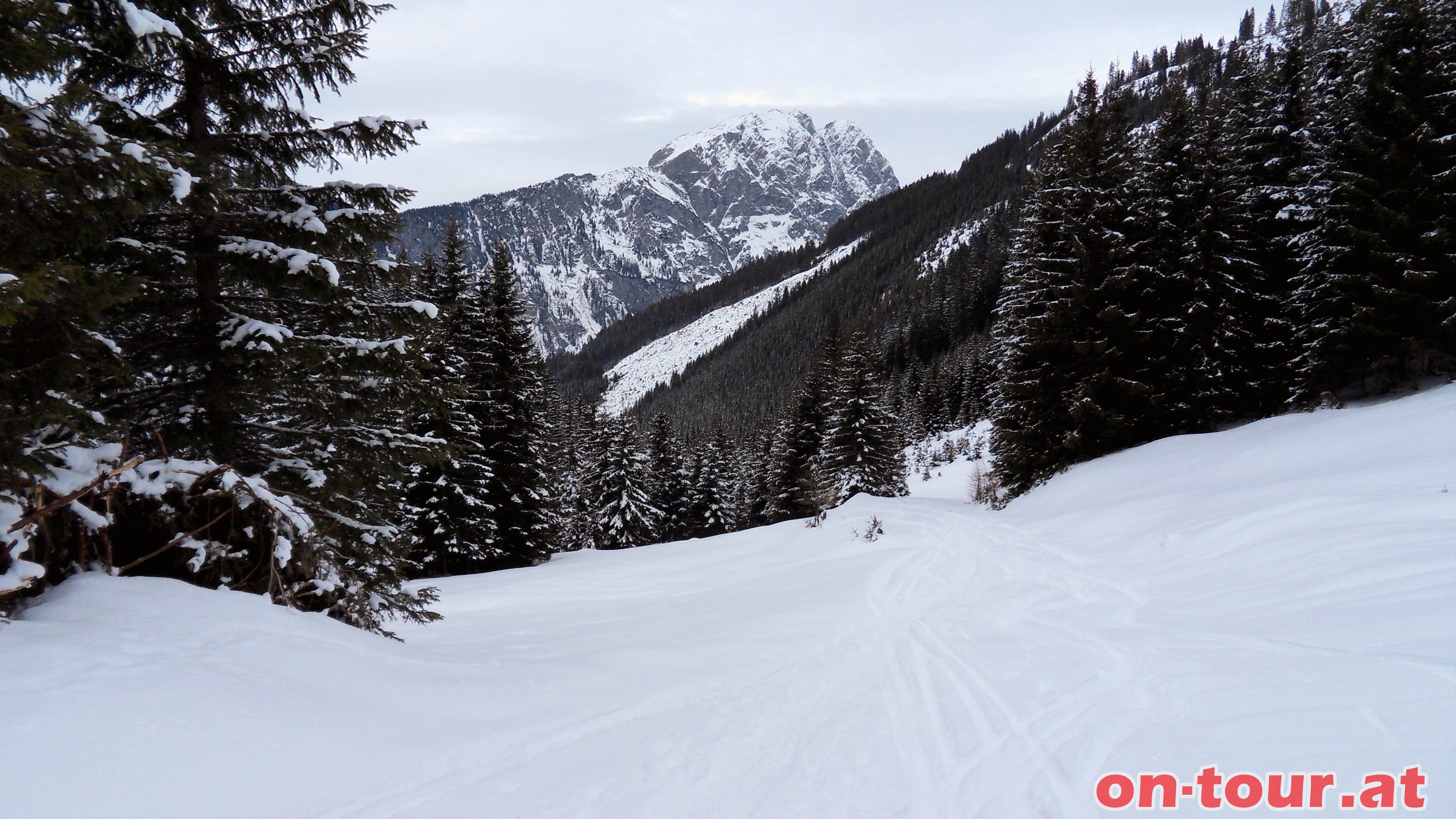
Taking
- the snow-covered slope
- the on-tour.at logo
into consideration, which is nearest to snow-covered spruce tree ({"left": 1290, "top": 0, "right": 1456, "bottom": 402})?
the on-tour.at logo

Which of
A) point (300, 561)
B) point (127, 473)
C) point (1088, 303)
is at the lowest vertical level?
point (300, 561)

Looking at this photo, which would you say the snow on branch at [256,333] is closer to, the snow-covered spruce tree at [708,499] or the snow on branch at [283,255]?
the snow on branch at [283,255]

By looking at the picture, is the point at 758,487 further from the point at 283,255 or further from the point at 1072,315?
the point at 283,255

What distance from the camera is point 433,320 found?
21.2 ft

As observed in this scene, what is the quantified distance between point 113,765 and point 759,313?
177916mm

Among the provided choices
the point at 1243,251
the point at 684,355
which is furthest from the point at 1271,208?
the point at 684,355

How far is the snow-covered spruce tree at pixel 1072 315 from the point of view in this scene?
18344mm

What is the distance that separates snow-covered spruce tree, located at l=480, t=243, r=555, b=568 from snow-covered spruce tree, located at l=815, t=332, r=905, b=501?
572 inches

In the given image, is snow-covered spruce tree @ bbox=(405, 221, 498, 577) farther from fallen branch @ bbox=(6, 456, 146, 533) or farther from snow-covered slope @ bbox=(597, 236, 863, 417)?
snow-covered slope @ bbox=(597, 236, 863, 417)

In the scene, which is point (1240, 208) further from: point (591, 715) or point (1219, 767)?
point (591, 715)

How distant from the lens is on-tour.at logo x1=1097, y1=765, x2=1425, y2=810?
2521mm

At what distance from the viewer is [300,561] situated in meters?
5.04

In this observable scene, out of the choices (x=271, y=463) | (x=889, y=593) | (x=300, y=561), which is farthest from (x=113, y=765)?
(x=889, y=593)

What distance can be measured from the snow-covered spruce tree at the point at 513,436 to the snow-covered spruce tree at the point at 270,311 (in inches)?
484
